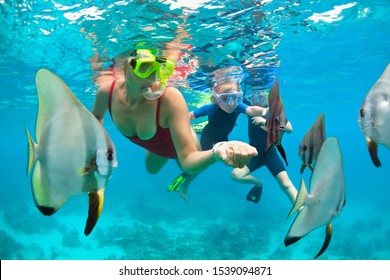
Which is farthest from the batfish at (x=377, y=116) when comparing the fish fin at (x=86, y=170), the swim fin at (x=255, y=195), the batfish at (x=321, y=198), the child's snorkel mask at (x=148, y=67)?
the swim fin at (x=255, y=195)

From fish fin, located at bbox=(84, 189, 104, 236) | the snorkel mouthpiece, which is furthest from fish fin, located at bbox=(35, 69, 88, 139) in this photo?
the snorkel mouthpiece

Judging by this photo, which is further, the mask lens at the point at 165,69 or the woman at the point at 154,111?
the mask lens at the point at 165,69

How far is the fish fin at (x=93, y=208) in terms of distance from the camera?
1.59 m

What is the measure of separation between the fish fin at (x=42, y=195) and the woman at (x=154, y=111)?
4.39ft

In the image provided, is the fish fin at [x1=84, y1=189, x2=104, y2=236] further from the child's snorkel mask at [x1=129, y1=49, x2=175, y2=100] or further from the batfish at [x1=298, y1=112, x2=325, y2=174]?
the child's snorkel mask at [x1=129, y1=49, x2=175, y2=100]

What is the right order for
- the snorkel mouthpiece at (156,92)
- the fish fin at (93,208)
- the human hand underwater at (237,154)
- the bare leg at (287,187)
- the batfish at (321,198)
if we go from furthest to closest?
the bare leg at (287,187)
the snorkel mouthpiece at (156,92)
the human hand underwater at (237,154)
the batfish at (321,198)
the fish fin at (93,208)

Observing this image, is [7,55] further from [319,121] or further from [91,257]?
[319,121]

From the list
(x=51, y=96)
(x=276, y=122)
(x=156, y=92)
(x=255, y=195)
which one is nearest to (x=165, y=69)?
(x=156, y=92)

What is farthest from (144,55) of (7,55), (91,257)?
(91,257)

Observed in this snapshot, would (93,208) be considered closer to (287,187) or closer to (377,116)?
(377,116)

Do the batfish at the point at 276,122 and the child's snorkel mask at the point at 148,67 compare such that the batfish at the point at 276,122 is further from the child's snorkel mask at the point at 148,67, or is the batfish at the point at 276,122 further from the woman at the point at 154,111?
the child's snorkel mask at the point at 148,67

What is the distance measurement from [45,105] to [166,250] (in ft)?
53.6

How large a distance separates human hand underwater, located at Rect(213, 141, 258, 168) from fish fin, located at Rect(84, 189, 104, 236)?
116cm

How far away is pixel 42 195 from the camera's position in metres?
1.63
